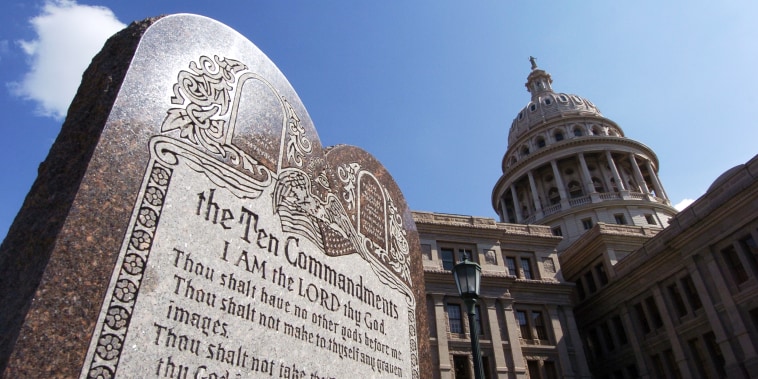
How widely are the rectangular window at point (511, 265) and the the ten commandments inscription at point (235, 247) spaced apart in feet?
98.9

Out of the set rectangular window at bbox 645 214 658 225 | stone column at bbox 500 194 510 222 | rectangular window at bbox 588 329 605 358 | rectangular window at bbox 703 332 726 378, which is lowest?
rectangular window at bbox 703 332 726 378

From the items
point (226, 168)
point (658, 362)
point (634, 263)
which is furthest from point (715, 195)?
point (226, 168)

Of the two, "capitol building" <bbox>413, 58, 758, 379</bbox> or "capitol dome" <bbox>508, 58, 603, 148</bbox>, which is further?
"capitol dome" <bbox>508, 58, 603, 148</bbox>

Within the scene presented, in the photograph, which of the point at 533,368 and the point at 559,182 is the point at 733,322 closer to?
the point at 533,368

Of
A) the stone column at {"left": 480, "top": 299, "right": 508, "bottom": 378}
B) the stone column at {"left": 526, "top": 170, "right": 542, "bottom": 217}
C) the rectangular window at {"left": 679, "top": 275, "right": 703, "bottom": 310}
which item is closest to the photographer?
the rectangular window at {"left": 679, "top": 275, "right": 703, "bottom": 310}

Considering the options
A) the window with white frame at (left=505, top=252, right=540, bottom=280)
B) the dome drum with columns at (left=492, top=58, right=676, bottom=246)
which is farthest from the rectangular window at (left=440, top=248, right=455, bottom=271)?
the dome drum with columns at (left=492, top=58, right=676, bottom=246)

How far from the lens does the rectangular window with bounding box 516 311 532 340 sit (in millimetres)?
31562

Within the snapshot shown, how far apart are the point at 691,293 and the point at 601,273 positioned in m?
8.69

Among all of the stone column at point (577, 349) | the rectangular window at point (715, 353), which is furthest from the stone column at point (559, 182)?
the rectangular window at point (715, 353)

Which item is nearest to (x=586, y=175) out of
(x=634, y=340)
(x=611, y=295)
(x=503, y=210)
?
(x=503, y=210)

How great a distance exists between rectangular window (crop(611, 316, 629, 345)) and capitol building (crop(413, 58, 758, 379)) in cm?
7

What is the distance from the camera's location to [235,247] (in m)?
4.01

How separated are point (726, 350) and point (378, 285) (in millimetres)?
27344

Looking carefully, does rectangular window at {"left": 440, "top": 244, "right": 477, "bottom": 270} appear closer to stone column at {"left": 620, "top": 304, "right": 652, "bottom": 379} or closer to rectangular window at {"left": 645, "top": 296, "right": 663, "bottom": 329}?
stone column at {"left": 620, "top": 304, "right": 652, "bottom": 379}
